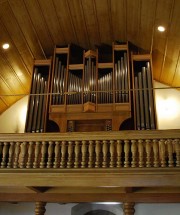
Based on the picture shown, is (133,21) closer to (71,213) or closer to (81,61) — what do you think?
(81,61)

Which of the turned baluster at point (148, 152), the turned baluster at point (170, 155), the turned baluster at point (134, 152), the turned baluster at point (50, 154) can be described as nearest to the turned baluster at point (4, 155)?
the turned baluster at point (50, 154)

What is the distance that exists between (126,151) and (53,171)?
1248 millimetres

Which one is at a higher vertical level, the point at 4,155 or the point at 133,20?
the point at 133,20

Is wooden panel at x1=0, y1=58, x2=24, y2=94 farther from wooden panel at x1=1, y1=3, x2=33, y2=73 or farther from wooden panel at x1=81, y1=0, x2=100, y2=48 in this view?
wooden panel at x1=81, y1=0, x2=100, y2=48

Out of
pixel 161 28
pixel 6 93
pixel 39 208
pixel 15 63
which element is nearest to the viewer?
pixel 39 208

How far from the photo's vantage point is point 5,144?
566 centimetres

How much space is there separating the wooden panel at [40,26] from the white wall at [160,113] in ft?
6.09

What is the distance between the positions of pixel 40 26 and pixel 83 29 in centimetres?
104

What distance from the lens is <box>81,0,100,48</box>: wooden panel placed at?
283 inches

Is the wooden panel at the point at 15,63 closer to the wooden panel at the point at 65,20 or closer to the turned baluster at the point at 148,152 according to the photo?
the wooden panel at the point at 65,20

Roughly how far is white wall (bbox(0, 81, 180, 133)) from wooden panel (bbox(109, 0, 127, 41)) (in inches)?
73.2

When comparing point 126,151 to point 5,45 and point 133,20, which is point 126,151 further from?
point 5,45


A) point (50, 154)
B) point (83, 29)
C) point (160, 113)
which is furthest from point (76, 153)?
point (160, 113)

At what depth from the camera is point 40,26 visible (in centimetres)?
770
